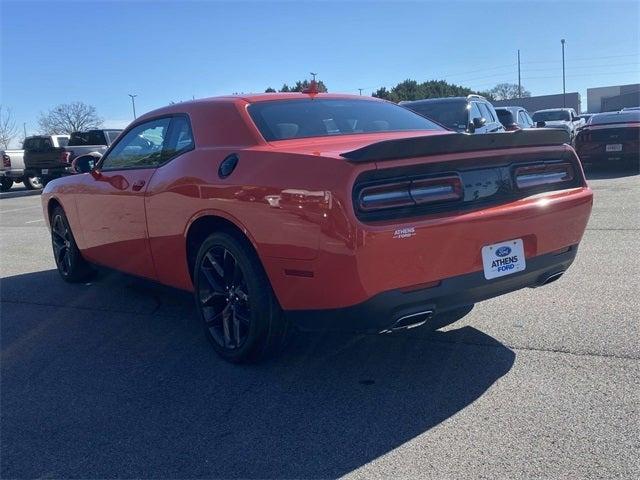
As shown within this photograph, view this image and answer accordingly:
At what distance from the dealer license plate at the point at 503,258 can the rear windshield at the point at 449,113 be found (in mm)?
7541

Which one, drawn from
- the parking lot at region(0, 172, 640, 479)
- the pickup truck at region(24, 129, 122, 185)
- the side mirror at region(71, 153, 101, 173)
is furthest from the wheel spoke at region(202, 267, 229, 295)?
the pickup truck at region(24, 129, 122, 185)

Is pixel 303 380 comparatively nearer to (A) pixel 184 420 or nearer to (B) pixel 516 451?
(A) pixel 184 420

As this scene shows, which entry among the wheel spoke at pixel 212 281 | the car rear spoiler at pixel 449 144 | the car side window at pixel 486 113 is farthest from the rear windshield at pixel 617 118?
the wheel spoke at pixel 212 281

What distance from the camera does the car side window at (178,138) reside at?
4.46m

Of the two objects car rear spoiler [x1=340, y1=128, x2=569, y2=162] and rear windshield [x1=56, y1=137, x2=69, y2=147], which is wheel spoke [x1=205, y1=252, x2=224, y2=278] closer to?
car rear spoiler [x1=340, y1=128, x2=569, y2=162]

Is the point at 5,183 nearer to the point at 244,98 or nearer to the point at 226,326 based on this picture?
the point at 244,98

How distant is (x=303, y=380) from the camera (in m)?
3.82

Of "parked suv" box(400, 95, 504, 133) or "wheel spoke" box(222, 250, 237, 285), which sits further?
"parked suv" box(400, 95, 504, 133)

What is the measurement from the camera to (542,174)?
391cm

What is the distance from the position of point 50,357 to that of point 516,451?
3.15 meters

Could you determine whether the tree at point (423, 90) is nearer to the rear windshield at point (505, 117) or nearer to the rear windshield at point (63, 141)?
the rear windshield at point (63, 141)

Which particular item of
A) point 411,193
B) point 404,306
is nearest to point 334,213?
point 411,193

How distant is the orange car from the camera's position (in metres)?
3.23

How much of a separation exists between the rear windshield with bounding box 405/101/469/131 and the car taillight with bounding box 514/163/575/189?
6.95 m
